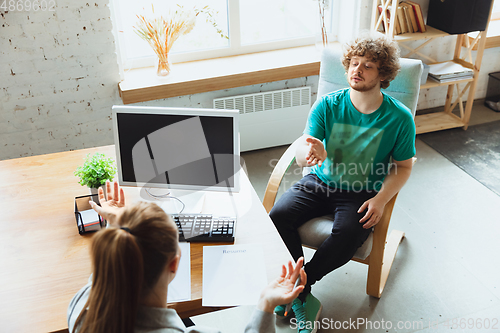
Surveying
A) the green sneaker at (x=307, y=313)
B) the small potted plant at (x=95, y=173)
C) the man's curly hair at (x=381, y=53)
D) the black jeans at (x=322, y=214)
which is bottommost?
the green sneaker at (x=307, y=313)

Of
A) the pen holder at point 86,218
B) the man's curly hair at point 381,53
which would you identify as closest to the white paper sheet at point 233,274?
the pen holder at point 86,218

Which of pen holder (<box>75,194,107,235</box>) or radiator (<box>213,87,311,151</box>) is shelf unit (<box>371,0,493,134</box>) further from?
pen holder (<box>75,194,107,235</box>)

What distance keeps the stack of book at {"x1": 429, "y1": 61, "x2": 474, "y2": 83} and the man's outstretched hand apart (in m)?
2.73

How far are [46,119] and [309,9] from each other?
2079mm

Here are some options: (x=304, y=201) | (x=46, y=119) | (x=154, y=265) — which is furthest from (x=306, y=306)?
(x=46, y=119)

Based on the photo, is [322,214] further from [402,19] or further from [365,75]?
[402,19]

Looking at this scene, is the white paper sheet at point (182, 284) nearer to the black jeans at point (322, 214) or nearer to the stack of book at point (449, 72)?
the black jeans at point (322, 214)

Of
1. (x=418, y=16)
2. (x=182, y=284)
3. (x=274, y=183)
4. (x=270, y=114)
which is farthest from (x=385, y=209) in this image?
(x=418, y=16)

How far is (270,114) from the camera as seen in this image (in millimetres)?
3256

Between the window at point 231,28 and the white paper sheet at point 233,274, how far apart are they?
6.20 ft

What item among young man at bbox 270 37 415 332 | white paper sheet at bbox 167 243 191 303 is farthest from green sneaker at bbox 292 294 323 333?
white paper sheet at bbox 167 243 191 303

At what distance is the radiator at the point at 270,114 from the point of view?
3176 millimetres

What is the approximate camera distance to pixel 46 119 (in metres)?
2.88

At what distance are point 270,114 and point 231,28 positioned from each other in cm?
70
